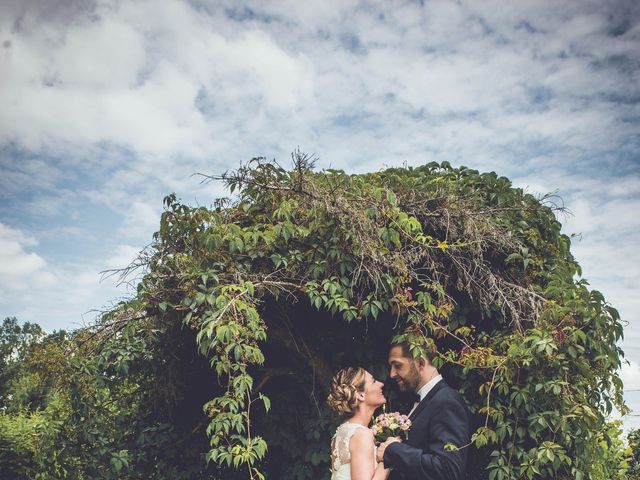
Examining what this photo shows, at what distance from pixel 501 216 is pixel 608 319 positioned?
126 centimetres

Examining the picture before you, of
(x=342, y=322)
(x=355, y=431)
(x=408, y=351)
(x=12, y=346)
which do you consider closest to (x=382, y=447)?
(x=355, y=431)

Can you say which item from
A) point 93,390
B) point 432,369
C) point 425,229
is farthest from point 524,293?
point 93,390

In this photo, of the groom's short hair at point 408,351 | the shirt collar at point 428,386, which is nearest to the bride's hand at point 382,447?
the shirt collar at point 428,386

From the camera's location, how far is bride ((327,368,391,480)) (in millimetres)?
3463

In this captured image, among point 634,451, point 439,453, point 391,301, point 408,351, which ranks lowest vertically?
point 634,451

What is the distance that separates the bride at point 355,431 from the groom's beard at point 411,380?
0.18 metres

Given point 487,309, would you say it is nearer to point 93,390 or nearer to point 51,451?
point 93,390

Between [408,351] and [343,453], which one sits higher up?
[408,351]

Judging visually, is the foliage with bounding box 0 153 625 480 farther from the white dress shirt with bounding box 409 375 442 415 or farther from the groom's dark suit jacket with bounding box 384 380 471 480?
the groom's dark suit jacket with bounding box 384 380 471 480

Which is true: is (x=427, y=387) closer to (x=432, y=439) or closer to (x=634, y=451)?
(x=432, y=439)

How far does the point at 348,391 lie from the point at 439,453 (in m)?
0.80

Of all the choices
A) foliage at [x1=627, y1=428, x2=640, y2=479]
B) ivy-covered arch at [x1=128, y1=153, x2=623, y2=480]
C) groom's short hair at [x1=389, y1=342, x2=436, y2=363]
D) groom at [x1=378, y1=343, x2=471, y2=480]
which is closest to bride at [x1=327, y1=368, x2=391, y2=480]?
groom at [x1=378, y1=343, x2=471, y2=480]

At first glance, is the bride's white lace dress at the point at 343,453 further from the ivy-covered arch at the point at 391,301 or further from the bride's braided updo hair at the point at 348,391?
the ivy-covered arch at the point at 391,301

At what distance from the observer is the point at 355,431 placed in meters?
3.61
